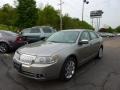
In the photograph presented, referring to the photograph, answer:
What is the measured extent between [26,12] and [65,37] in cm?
1741

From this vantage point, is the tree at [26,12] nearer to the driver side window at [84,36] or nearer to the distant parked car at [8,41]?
the distant parked car at [8,41]

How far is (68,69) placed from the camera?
201 inches

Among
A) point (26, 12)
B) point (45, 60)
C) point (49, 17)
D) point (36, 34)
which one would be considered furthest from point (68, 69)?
point (49, 17)

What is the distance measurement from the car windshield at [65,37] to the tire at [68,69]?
2.67 ft

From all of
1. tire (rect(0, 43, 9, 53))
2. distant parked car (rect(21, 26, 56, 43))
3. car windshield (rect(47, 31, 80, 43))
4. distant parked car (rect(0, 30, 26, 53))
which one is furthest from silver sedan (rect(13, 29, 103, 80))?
distant parked car (rect(21, 26, 56, 43))

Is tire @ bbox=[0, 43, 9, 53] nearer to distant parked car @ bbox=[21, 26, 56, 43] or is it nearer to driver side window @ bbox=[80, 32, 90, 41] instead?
distant parked car @ bbox=[21, 26, 56, 43]

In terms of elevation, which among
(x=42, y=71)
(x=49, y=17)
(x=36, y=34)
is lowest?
(x=42, y=71)

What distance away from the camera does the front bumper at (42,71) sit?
443 centimetres

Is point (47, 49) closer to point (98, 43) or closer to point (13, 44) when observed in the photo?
point (98, 43)

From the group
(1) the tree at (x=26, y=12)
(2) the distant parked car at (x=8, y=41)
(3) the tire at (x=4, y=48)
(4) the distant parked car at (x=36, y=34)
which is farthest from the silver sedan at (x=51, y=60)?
(1) the tree at (x=26, y=12)

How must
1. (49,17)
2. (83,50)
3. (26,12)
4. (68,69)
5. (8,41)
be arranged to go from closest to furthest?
(68,69)
(83,50)
(8,41)
(26,12)
(49,17)

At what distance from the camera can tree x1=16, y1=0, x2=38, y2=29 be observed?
22.6m

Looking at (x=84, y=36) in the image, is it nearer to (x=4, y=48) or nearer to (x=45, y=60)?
(x=45, y=60)

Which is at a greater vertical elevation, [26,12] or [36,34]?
[26,12]
